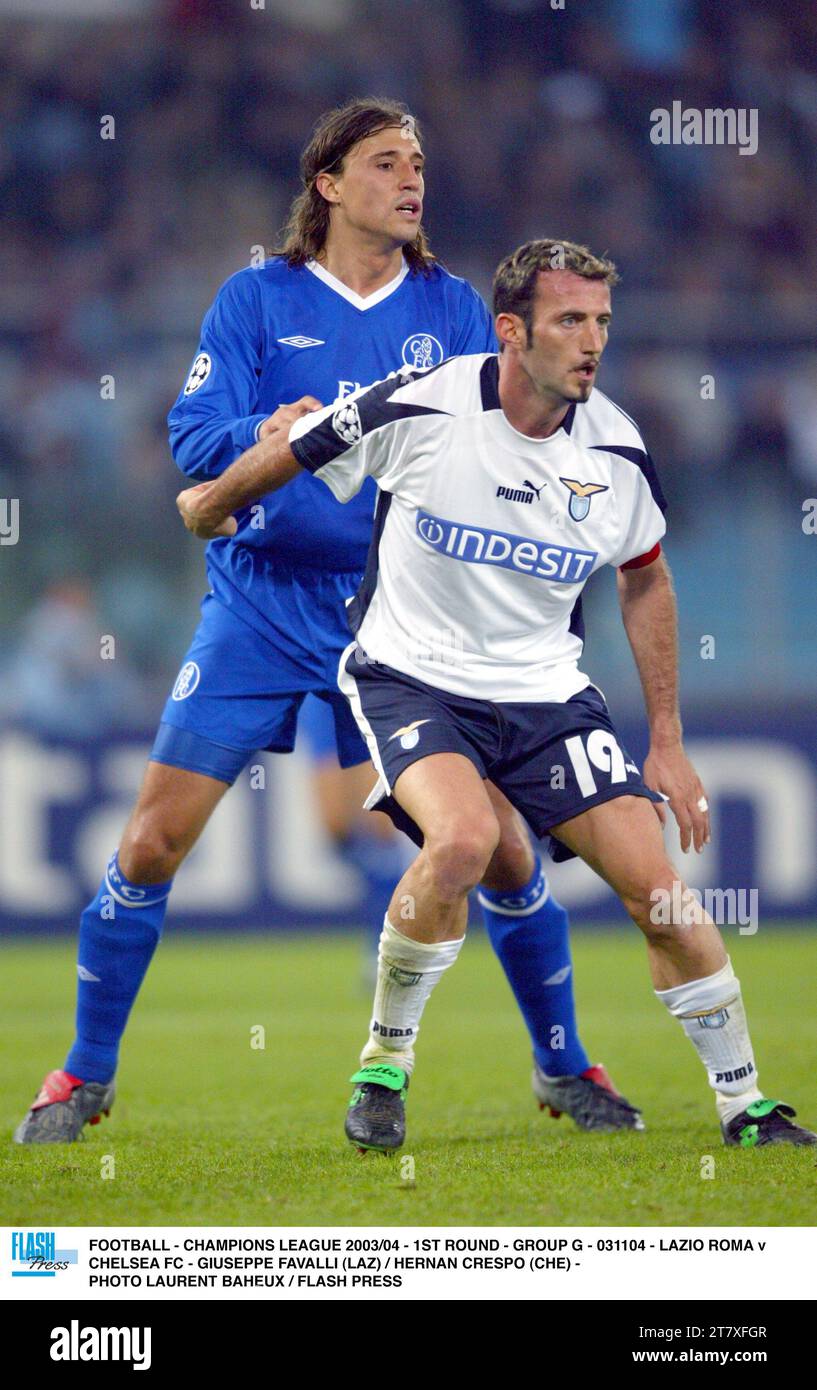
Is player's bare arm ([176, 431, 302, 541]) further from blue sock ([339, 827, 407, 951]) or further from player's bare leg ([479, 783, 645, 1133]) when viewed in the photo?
blue sock ([339, 827, 407, 951])

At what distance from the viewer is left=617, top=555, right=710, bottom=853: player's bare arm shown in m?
3.79

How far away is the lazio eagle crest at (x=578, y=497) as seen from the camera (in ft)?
12.3

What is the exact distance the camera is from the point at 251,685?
13.8 feet

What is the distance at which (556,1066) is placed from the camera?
4.22 metres

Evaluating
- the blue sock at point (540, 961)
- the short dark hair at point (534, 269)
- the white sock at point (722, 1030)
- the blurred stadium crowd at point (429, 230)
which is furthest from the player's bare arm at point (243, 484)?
the blurred stadium crowd at point (429, 230)

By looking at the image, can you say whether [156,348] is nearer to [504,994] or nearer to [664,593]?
[504,994]

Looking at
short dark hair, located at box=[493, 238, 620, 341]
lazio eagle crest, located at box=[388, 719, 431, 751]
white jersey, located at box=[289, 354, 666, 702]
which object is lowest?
lazio eagle crest, located at box=[388, 719, 431, 751]

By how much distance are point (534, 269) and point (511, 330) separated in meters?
0.14

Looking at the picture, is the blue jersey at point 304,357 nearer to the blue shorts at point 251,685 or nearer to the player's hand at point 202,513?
the blue shorts at point 251,685

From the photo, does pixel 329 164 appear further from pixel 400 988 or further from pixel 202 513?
pixel 400 988

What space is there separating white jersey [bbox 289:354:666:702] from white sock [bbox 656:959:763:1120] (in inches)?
27.4

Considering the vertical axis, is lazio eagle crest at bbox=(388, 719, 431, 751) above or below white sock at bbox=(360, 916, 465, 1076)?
above

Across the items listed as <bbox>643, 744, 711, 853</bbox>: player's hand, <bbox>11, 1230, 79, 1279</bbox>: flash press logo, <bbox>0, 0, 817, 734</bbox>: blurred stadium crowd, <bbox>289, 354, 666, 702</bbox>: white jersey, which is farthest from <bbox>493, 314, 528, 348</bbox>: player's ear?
<bbox>0, 0, 817, 734</bbox>: blurred stadium crowd

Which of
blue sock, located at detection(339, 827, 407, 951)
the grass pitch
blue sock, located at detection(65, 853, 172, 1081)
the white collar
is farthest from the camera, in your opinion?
blue sock, located at detection(339, 827, 407, 951)
